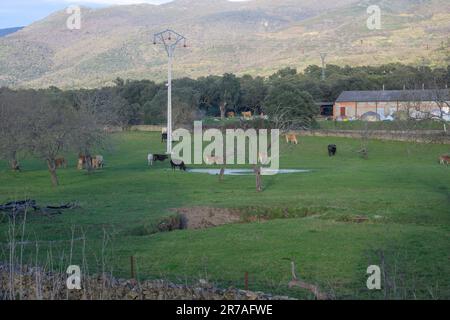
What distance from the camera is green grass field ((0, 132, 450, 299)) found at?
1573cm

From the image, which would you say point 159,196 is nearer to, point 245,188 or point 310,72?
point 245,188

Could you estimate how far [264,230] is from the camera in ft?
72.1

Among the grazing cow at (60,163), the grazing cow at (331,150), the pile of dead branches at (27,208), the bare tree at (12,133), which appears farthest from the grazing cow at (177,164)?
the pile of dead branches at (27,208)

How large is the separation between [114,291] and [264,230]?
1087 centimetres

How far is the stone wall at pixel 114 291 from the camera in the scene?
1123cm

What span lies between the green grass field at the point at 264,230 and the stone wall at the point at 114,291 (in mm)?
523

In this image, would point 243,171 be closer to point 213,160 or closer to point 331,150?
point 213,160

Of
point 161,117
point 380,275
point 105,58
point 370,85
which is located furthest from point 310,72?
point 380,275

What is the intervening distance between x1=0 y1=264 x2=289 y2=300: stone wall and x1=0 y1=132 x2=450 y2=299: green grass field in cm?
52

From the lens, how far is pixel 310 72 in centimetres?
12938

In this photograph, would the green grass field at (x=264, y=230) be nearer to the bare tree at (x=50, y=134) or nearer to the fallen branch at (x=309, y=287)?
the fallen branch at (x=309, y=287)

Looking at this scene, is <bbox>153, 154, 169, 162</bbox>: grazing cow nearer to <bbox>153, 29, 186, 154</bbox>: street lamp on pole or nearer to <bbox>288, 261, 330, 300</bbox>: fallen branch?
<bbox>153, 29, 186, 154</bbox>: street lamp on pole

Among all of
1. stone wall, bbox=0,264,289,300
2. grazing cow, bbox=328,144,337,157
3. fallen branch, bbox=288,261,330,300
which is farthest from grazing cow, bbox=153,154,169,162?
stone wall, bbox=0,264,289,300
